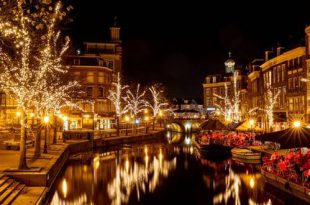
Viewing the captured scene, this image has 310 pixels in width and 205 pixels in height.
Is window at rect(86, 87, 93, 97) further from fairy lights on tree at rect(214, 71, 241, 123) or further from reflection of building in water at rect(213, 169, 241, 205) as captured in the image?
reflection of building in water at rect(213, 169, 241, 205)

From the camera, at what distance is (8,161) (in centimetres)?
2919

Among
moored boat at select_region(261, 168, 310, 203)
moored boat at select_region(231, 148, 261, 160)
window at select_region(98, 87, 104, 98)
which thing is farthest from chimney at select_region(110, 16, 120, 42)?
moored boat at select_region(261, 168, 310, 203)

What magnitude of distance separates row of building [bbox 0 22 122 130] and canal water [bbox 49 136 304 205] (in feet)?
85.6

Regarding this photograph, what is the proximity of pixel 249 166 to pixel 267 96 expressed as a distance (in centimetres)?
3760

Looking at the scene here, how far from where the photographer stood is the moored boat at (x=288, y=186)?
21016 millimetres

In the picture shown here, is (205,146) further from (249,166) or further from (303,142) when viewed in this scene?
(303,142)

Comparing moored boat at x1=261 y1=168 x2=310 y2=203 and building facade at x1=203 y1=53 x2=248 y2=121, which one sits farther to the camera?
building facade at x1=203 y1=53 x2=248 y2=121

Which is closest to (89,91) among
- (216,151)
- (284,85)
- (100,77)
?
(100,77)

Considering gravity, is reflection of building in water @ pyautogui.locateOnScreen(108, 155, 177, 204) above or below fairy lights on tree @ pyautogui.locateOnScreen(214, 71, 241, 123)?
below

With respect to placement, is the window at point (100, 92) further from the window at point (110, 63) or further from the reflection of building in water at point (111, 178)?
the reflection of building in water at point (111, 178)

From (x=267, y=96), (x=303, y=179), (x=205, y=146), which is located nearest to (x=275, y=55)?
(x=267, y=96)

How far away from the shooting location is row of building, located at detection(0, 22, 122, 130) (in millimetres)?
67875

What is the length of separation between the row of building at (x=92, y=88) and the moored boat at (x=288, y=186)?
1655 inches

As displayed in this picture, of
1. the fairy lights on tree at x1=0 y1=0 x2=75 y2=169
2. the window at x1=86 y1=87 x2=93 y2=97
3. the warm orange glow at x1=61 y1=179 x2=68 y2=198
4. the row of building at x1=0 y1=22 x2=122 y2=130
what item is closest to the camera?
the fairy lights on tree at x1=0 y1=0 x2=75 y2=169
